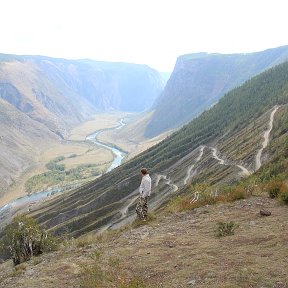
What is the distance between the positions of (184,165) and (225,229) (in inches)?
4916

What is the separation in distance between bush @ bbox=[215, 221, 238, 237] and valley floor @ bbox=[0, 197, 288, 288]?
0.42m

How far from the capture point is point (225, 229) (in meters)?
21.9

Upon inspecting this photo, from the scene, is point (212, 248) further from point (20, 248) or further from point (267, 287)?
point (20, 248)

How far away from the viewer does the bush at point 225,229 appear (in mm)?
21766

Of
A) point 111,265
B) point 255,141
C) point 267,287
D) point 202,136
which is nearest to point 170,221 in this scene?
point 111,265

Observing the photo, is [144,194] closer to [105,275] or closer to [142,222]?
[142,222]

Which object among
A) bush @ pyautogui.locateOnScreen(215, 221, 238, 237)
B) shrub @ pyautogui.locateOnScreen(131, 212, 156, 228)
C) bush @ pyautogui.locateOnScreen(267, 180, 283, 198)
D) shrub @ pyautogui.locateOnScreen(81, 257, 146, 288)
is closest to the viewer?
shrub @ pyautogui.locateOnScreen(81, 257, 146, 288)

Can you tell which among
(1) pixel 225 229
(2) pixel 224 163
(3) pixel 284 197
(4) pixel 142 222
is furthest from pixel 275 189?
(2) pixel 224 163

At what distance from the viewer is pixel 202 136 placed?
180125 mm

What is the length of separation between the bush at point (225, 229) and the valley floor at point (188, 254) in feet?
1.37


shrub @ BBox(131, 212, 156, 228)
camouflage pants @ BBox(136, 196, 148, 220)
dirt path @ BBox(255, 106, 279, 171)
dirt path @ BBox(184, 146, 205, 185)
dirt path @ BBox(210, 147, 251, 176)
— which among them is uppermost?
camouflage pants @ BBox(136, 196, 148, 220)

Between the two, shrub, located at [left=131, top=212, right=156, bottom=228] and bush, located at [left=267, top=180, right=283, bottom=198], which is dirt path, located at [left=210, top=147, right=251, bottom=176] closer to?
Result: bush, located at [left=267, top=180, right=283, bottom=198]

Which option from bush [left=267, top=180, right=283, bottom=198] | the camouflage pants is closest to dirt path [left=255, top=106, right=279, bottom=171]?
bush [left=267, top=180, right=283, bottom=198]

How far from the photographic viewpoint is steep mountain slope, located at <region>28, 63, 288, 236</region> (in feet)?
369
